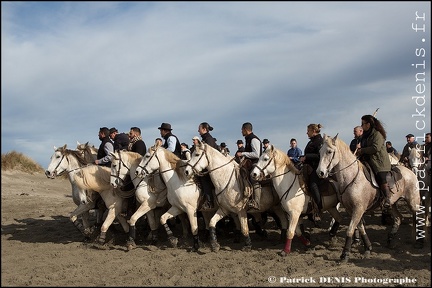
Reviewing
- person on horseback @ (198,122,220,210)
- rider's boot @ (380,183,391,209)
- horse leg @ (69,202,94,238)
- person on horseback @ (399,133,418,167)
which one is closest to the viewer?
rider's boot @ (380,183,391,209)

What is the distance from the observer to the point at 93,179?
11383 millimetres

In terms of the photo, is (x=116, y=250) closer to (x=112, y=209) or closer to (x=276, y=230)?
(x=112, y=209)

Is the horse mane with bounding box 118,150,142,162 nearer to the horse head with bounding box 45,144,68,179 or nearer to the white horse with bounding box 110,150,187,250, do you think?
the white horse with bounding box 110,150,187,250

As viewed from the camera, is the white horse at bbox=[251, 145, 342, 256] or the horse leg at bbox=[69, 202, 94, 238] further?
the horse leg at bbox=[69, 202, 94, 238]

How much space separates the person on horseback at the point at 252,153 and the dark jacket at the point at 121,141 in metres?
3.63

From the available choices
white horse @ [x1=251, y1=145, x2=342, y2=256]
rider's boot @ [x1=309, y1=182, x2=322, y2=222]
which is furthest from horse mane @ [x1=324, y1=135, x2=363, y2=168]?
white horse @ [x1=251, y1=145, x2=342, y2=256]

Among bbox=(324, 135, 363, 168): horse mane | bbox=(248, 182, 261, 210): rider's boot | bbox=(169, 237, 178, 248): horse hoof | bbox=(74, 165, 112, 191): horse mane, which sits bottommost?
bbox=(169, 237, 178, 248): horse hoof

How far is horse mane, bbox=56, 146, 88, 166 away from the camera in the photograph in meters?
11.9

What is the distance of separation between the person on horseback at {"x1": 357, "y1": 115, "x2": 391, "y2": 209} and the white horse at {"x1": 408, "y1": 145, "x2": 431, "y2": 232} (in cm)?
112

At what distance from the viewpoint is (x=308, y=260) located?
9.34 m

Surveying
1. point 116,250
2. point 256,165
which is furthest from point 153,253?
point 256,165

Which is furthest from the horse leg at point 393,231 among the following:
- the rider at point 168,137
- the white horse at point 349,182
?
the rider at point 168,137

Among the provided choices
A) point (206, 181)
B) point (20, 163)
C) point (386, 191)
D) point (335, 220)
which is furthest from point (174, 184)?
point (20, 163)

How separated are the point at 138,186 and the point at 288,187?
3.55 metres
